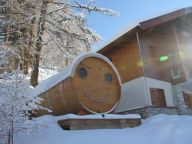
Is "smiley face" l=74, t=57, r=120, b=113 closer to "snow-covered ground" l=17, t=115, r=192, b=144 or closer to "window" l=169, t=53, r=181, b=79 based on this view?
"snow-covered ground" l=17, t=115, r=192, b=144

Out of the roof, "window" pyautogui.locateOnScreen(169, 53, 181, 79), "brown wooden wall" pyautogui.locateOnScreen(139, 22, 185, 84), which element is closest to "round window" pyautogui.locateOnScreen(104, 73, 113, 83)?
"brown wooden wall" pyautogui.locateOnScreen(139, 22, 185, 84)

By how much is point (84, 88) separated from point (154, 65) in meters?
6.43

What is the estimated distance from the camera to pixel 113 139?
592 cm

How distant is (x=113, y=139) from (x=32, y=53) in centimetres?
1011

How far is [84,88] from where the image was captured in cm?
818

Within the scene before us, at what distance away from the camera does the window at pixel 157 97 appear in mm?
12639

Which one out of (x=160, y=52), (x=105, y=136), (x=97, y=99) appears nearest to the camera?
(x=105, y=136)

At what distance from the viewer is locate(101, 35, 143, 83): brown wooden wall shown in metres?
12.9

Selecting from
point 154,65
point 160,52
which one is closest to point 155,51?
point 160,52

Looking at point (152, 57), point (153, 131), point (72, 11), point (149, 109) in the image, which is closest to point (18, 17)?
point (72, 11)

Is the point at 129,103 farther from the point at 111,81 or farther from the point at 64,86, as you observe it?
the point at 64,86

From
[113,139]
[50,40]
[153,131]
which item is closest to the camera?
[113,139]

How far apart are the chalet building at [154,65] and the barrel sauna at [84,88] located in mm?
3351

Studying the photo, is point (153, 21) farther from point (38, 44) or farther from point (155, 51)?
point (38, 44)
